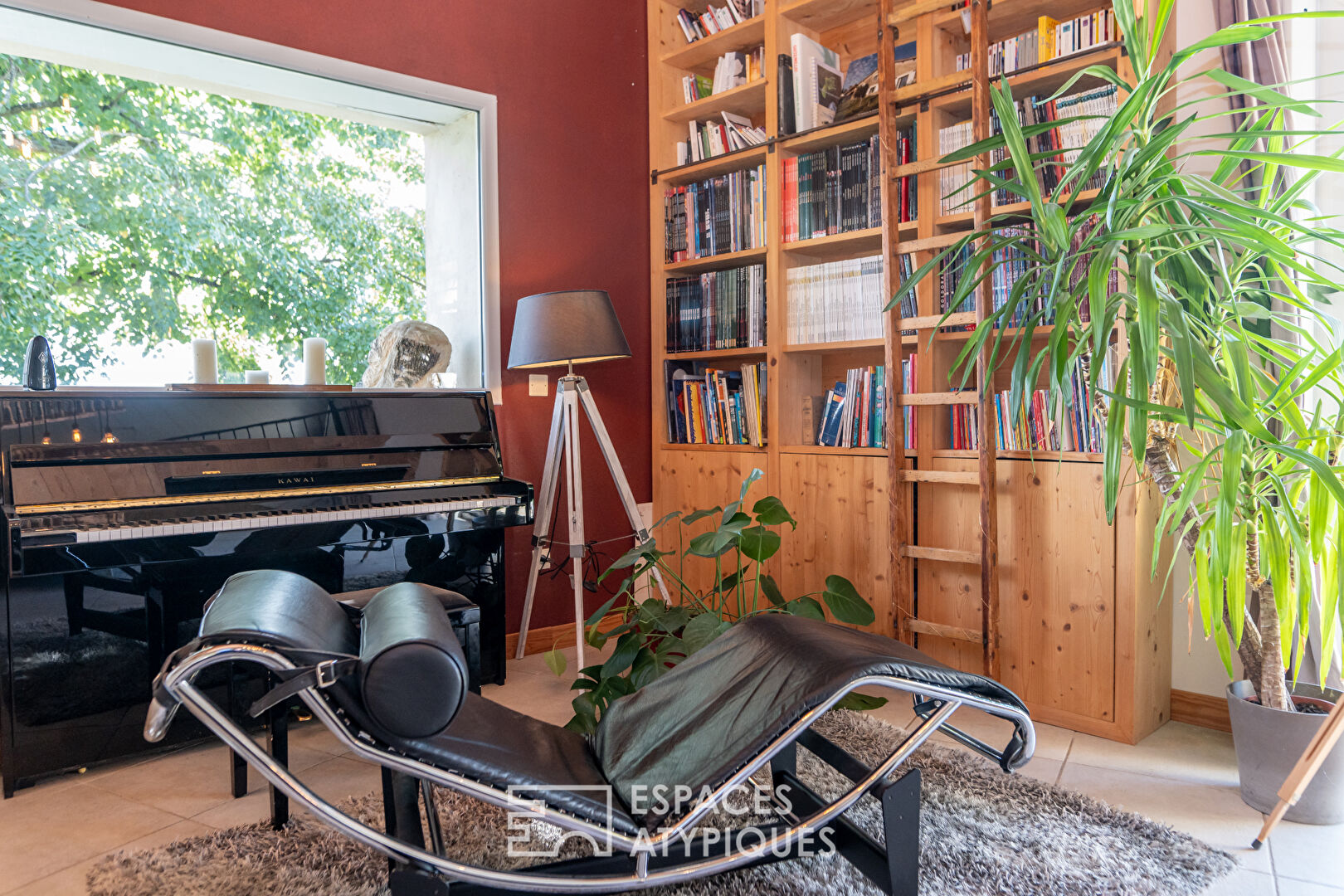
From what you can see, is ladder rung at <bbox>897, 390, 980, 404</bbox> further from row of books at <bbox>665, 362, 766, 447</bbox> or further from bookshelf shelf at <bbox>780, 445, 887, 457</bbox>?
row of books at <bbox>665, 362, 766, 447</bbox>

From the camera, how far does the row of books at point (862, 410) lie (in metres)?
2.93

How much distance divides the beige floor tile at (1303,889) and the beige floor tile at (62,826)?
2389mm

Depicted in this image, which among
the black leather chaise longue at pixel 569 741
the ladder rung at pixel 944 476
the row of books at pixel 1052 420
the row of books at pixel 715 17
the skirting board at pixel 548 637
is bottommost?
the skirting board at pixel 548 637

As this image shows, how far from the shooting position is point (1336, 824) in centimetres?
198

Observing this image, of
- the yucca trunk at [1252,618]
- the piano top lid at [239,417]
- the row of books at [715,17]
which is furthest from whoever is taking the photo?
the row of books at [715,17]

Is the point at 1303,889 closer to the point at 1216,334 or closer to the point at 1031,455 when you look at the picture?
the point at 1216,334

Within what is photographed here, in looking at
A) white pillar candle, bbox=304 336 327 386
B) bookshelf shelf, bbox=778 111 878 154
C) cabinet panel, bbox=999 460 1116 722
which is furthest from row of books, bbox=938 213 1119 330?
white pillar candle, bbox=304 336 327 386

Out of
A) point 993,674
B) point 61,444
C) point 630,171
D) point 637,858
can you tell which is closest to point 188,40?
point 61,444

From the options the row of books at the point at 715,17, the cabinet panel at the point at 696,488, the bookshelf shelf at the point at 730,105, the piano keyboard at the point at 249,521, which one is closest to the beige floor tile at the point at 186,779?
the piano keyboard at the point at 249,521

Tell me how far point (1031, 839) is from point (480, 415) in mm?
2066

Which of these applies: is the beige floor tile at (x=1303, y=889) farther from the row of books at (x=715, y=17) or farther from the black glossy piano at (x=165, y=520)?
the row of books at (x=715, y=17)

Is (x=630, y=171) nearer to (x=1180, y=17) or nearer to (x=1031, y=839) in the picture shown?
(x=1180, y=17)

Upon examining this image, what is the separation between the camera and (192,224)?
9.56 feet

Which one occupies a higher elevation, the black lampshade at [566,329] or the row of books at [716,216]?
the row of books at [716,216]
